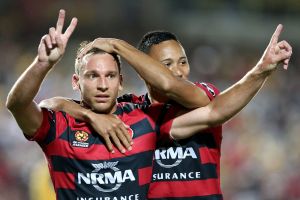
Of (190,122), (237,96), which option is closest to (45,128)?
(190,122)

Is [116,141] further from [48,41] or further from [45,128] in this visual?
[48,41]

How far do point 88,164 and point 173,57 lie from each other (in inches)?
34.1

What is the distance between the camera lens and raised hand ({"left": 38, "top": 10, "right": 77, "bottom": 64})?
3.98 meters

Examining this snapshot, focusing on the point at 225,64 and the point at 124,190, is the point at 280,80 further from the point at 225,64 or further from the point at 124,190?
the point at 124,190

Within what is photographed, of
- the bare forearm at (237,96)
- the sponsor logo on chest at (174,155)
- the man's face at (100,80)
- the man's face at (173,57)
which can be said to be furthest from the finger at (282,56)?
the man's face at (100,80)

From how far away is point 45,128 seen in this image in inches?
168

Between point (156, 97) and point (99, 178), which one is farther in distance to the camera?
point (156, 97)

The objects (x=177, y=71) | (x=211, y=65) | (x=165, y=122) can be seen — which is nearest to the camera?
(x=165, y=122)

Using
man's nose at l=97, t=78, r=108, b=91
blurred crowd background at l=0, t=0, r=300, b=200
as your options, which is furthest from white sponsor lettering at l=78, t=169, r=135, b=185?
blurred crowd background at l=0, t=0, r=300, b=200

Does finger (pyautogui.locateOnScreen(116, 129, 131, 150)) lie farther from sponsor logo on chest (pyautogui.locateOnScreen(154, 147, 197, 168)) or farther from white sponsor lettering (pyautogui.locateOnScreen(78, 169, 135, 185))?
sponsor logo on chest (pyautogui.locateOnScreen(154, 147, 197, 168))

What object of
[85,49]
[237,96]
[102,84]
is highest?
[85,49]

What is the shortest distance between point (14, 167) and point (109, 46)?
610 cm

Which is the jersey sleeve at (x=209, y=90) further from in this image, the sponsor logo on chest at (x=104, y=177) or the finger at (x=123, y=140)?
the sponsor logo on chest at (x=104, y=177)

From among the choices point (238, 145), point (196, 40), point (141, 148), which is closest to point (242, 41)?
point (196, 40)
